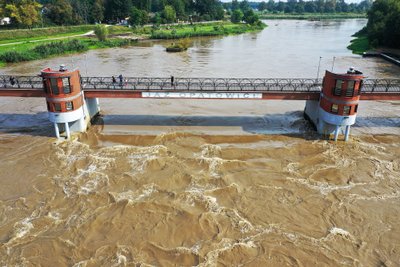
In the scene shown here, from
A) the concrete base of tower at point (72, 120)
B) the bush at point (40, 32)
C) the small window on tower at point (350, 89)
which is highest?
the small window on tower at point (350, 89)

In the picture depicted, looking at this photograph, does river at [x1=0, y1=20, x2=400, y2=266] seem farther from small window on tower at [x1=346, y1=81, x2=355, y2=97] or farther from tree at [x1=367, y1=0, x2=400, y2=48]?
tree at [x1=367, y1=0, x2=400, y2=48]

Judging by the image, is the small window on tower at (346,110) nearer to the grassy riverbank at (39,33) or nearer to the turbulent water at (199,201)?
the turbulent water at (199,201)

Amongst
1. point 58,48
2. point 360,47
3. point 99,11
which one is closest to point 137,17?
point 99,11

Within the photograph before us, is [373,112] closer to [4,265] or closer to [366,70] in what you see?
[366,70]

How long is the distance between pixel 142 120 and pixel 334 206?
2378cm

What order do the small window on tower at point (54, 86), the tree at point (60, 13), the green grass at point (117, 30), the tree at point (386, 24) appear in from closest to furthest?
the small window on tower at point (54, 86) → the tree at point (386, 24) → the tree at point (60, 13) → the green grass at point (117, 30)

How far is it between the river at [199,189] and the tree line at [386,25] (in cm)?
5410

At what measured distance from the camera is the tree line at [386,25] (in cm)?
8612

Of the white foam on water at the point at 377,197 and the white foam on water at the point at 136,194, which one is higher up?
the white foam on water at the point at 136,194

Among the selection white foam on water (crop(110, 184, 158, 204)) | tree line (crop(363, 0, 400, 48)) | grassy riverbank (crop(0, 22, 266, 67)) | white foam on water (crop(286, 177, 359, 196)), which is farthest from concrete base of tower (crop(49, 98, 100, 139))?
tree line (crop(363, 0, 400, 48))

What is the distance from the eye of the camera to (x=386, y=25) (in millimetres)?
89000

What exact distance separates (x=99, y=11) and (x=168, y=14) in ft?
94.0

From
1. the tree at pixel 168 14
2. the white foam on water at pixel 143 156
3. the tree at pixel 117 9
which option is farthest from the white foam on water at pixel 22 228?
the tree at pixel 168 14

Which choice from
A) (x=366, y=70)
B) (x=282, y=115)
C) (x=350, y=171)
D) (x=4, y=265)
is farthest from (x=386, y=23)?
(x=4, y=265)
